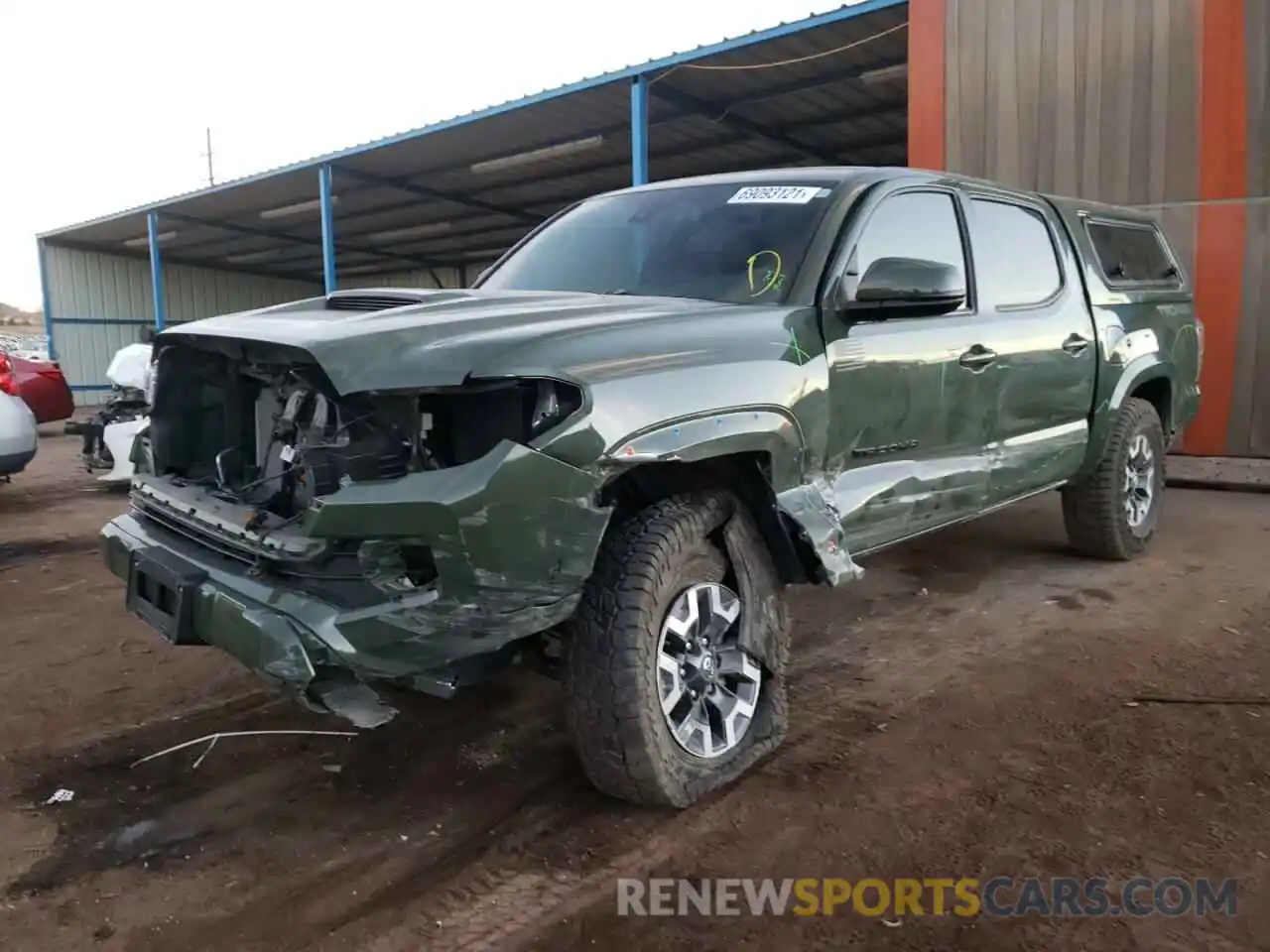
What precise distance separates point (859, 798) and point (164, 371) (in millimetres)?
2653

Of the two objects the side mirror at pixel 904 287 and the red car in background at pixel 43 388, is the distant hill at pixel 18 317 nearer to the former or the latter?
the red car in background at pixel 43 388

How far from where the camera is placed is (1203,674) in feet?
12.8

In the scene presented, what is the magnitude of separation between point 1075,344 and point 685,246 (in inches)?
87.0

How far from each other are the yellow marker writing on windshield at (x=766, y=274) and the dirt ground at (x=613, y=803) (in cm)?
153

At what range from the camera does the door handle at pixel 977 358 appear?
157 inches

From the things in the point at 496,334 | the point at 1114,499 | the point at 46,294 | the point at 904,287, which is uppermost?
the point at 46,294

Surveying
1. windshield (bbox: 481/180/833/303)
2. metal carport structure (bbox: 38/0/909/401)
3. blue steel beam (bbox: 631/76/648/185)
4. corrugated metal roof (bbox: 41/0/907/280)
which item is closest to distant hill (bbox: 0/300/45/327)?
metal carport structure (bbox: 38/0/909/401)

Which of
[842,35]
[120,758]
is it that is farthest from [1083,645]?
[842,35]

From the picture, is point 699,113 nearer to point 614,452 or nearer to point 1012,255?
point 1012,255

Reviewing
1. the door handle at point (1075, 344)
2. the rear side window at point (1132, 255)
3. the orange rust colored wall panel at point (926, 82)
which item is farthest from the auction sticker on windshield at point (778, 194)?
the orange rust colored wall panel at point (926, 82)

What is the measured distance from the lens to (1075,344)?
477 centimetres

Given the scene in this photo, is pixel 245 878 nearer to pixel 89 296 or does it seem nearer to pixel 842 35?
pixel 842 35

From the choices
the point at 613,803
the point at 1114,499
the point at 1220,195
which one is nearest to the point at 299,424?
the point at 613,803

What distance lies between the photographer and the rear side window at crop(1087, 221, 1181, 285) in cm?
525
